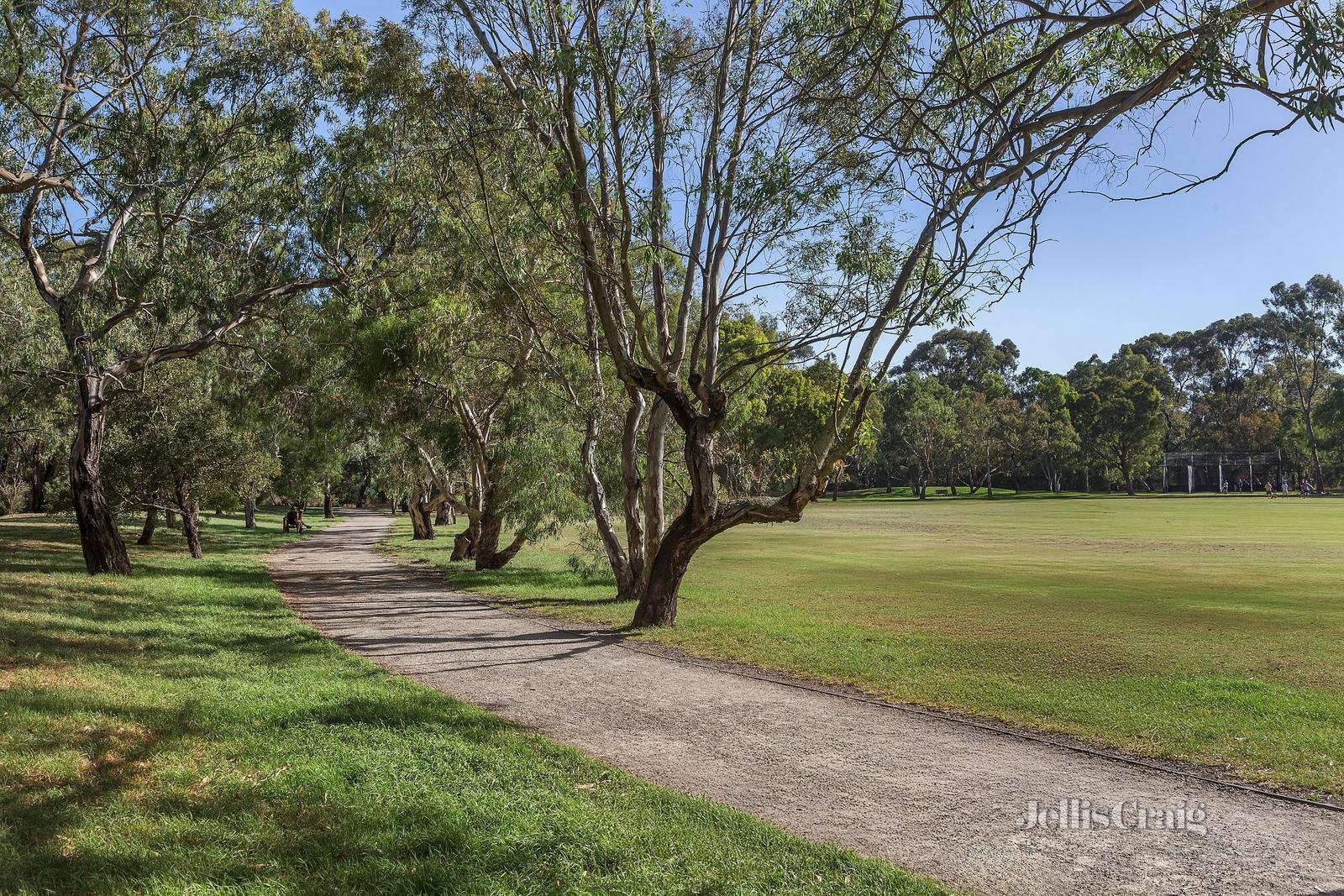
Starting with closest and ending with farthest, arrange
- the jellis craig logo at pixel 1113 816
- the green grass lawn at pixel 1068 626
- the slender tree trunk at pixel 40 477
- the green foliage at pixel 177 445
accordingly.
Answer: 1. the jellis craig logo at pixel 1113 816
2. the green grass lawn at pixel 1068 626
3. the green foliage at pixel 177 445
4. the slender tree trunk at pixel 40 477

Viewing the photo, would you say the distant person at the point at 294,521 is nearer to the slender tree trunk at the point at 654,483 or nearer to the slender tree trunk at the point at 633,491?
the slender tree trunk at the point at 633,491

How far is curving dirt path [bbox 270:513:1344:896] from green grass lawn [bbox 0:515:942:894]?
0.52m

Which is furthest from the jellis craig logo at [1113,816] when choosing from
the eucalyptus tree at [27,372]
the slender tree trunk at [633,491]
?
the eucalyptus tree at [27,372]

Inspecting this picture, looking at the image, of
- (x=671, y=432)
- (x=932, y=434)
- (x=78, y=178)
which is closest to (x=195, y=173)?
(x=78, y=178)

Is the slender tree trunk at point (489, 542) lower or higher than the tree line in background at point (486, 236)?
lower

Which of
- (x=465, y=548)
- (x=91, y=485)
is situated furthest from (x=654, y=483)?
(x=465, y=548)

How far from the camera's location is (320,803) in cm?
557

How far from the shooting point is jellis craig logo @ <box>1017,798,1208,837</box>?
539 centimetres

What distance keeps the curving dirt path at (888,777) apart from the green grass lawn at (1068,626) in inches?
36.9

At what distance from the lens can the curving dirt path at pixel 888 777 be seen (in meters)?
4.80

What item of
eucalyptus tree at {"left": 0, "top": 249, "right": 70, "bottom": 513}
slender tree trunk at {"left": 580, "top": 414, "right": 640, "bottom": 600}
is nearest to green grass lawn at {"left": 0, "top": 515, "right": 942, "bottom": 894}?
slender tree trunk at {"left": 580, "top": 414, "right": 640, "bottom": 600}

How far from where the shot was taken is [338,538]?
3934cm

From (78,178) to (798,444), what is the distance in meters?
55.2

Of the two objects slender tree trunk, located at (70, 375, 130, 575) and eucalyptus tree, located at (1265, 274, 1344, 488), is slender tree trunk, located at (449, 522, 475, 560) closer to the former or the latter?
slender tree trunk, located at (70, 375, 130, 575)
